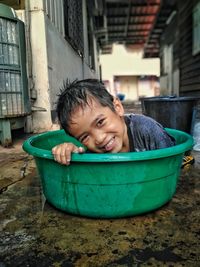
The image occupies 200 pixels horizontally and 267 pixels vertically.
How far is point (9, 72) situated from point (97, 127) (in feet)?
7.13

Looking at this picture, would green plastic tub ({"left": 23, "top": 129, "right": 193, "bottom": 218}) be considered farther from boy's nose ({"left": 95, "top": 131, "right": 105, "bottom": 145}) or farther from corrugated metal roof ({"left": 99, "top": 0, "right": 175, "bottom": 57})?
corrugated metal roof ({"left": 99, "top": 0, "right": 175, "bottom": 57})

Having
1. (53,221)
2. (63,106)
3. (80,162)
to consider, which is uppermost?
(63,106)

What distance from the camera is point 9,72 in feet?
10.7

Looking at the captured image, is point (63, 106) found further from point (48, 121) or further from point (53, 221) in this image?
point (48, 121)

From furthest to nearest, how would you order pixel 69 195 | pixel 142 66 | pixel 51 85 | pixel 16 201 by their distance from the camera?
pixel 142 66
pixel 51 85
pixel 16 201
pixel 69 195

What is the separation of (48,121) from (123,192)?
10.1ft

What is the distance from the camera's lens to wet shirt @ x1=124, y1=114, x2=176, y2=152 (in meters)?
1.62

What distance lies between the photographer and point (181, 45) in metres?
12.0

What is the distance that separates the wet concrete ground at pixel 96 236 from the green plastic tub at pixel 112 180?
0.24 ft

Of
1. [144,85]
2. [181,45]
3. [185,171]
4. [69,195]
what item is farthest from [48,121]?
[144,85]

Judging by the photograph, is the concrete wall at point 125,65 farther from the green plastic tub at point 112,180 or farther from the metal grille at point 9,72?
the green plastic tub at point 112,180

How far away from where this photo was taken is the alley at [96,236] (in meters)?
1.08

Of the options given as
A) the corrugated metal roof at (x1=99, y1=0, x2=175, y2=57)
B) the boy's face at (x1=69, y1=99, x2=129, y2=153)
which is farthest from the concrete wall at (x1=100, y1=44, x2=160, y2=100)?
the boy's face at (x1=69, y1=99, x2=129, y2=153)

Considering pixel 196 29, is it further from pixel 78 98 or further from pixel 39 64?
pixel 78 98
